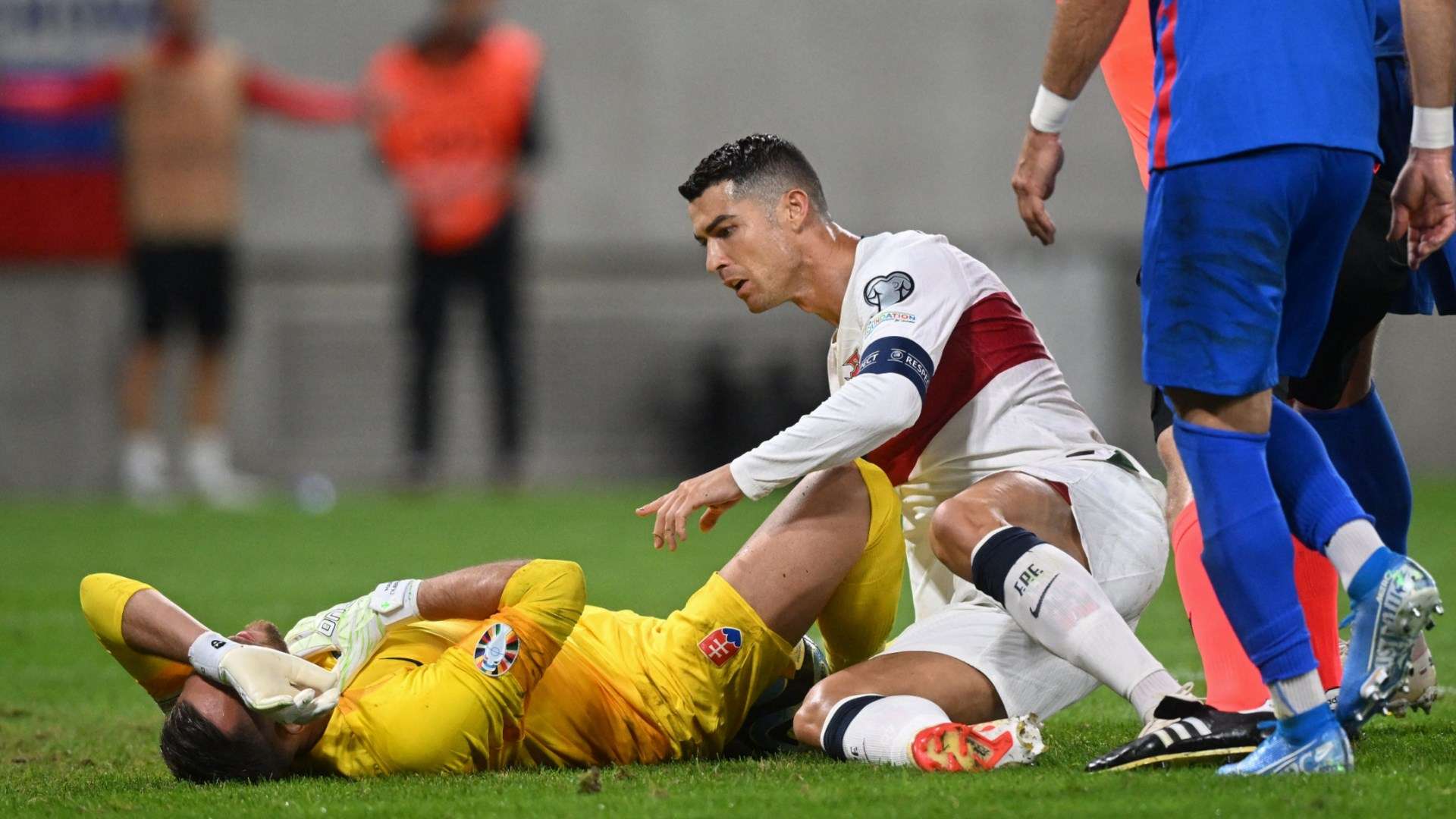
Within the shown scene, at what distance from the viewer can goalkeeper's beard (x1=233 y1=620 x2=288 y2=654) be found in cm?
345

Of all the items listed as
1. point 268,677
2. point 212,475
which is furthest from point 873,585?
point 212,475

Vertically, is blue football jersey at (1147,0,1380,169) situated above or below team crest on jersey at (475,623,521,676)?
above

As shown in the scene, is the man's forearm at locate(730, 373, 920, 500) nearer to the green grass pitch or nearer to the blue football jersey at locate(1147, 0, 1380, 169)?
the green grass pitch

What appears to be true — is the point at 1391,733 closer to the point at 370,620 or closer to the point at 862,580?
the point at 862,580

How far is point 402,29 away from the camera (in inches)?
598

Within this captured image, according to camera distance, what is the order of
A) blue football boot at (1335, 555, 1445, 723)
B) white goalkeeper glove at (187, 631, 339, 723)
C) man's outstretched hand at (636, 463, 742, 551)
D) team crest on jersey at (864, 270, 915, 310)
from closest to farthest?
1. blue football boot at (1335, 555, 1445, 723)
2. white goalkeeper glove at (187, 631, 339, 723)
3. man's outstretched hand at (636, 463, 742, 551)
4. team crest on jersey at (864, 270, 915, 310)

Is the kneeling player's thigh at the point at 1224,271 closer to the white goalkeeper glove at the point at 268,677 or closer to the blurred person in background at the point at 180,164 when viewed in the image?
the white goalkeeper glove at the point at 268,677

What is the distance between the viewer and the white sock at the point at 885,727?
11.0ft

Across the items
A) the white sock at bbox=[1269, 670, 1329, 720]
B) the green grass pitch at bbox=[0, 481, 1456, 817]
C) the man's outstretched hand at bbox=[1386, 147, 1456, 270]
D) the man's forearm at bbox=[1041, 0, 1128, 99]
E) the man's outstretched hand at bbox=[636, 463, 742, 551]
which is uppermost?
the man's forearm at bbox=[1041, 0, 1128, 99]

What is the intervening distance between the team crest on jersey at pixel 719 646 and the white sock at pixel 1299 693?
3.76 ft

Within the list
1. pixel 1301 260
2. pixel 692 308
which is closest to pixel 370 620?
pixel 1301 260

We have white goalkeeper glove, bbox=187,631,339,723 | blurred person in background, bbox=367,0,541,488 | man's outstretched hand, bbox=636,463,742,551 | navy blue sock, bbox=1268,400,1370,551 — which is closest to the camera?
navy blue sock, bbox=1268,400,1370,551

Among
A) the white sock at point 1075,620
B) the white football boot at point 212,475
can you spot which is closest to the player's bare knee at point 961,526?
the white sock at point 1075,620

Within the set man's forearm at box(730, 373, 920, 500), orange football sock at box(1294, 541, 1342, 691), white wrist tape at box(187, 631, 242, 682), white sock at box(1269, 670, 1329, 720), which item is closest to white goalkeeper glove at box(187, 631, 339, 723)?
white wrist tape at box(187, 631, 242, 682)
